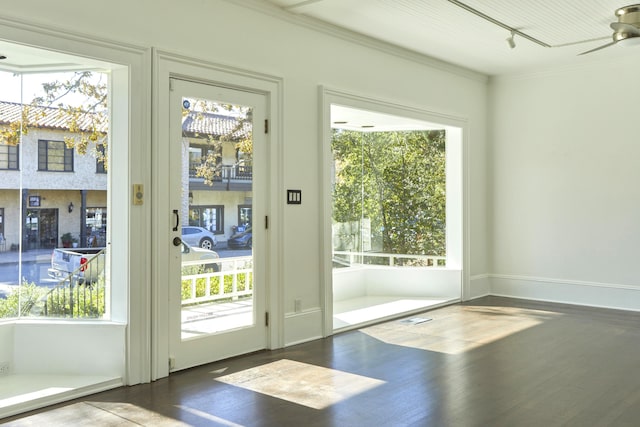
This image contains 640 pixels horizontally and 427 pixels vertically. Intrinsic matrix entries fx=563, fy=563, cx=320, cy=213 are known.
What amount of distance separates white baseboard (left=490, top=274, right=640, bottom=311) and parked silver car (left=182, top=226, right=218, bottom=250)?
177 inches

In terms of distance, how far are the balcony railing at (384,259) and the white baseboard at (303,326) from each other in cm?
244

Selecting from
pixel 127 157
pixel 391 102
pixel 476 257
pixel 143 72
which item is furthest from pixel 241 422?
pixel 476 257

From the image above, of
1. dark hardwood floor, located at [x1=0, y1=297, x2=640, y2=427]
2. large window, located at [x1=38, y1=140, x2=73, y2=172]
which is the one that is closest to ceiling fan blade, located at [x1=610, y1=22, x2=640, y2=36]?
dark hardwood floor, located at [x1=0, y1=297, x2=640, y2=427]

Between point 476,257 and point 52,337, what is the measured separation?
5.24m

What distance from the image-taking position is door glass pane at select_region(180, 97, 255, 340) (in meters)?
4.24

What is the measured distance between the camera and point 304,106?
509 cm

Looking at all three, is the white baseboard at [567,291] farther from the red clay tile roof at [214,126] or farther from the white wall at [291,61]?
the red clay tile roof at [214,126]

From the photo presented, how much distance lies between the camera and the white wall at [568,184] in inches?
256

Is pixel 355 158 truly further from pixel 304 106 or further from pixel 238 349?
pixel 238 349

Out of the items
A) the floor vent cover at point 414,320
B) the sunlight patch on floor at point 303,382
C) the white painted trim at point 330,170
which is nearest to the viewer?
the sunlight patch on floor at point 303,382

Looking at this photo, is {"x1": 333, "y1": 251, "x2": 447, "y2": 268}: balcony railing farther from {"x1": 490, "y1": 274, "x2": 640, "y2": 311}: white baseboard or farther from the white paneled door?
the white paneled door

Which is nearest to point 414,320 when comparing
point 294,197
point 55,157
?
point 294,197

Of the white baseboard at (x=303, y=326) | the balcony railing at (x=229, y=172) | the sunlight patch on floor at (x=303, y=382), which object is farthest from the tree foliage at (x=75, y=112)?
the white baseboard at (x=303, y=326)

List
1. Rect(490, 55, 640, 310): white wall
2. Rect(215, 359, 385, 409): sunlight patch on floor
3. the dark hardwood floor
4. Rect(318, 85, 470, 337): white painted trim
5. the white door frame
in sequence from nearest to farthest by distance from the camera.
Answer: the dark hardwood floor, Rect(215, 359, 385, 409): sunlight patch on floor, the white door frame, Rect(318, 85, 470, 337): white painted trim, Rect(490, 55, 640, 310): white wall
